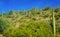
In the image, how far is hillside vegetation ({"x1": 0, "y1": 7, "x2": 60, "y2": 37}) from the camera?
2345 cm

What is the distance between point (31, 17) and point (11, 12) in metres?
6.23

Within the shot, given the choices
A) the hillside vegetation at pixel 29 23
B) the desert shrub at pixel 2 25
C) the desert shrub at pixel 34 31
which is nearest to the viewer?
the desert shrub at pixel 34 31

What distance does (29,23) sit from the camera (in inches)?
1011

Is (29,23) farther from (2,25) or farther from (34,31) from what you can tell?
(2,25)

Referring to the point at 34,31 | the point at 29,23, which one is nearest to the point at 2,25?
the point at 29,23

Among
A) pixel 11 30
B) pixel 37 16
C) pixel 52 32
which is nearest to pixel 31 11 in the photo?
pixel 37 16

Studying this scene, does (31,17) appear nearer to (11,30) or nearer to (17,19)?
(17,19)

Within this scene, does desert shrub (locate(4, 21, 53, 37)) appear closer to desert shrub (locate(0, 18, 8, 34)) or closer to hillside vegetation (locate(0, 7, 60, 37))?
hillside vegetation (locate(0, 7, 60, 37))

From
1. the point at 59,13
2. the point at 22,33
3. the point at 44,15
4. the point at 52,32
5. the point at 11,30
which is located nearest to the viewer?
the point at 52,32

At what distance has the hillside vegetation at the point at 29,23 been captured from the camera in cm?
2345

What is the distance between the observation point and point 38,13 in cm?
3984

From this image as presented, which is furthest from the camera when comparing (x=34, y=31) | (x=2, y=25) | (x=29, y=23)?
(x=2, y=25)

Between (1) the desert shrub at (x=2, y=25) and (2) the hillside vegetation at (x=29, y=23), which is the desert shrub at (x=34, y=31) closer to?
(2) the hillside vegetation at (x=29, y=23)

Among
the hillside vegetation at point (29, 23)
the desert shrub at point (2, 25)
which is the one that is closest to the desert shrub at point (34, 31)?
the hillside vegetation at point (29, 23)
